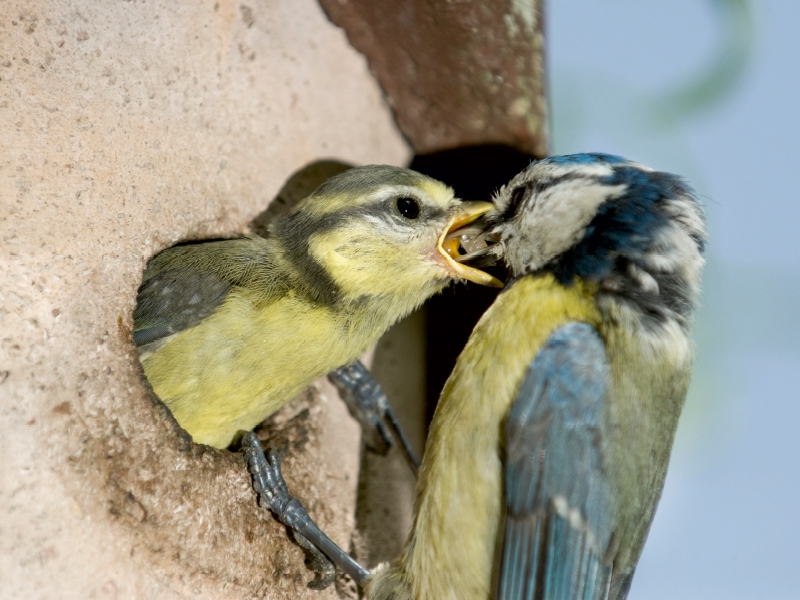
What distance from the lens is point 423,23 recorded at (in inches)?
91.7

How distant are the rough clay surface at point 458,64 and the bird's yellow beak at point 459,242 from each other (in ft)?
1.46

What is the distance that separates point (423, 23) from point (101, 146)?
1.13m

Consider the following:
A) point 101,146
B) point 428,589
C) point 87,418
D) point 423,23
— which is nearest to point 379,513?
point 428,589

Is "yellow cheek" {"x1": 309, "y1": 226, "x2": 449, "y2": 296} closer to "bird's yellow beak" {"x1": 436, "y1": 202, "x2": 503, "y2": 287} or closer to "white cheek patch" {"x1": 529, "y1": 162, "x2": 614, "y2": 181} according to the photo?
"bird's yellow beak" {"x1": 436, "y1": 202, "x2": 503, "y2": 287}

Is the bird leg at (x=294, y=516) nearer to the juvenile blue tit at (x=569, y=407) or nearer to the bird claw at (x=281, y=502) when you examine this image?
the bird claw at (x=281, y=502)

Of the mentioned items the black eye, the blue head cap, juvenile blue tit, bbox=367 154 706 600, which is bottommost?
juvenile blue tit, bbox=367 154 706 600

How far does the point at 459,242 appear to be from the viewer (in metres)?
2.20

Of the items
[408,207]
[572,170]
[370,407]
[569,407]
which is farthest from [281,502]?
[572,170]

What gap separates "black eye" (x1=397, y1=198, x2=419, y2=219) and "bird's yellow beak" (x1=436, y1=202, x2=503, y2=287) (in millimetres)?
101

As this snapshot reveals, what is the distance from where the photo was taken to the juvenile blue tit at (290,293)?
6.21 ft

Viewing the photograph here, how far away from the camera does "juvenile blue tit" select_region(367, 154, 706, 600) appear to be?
1.69 meters

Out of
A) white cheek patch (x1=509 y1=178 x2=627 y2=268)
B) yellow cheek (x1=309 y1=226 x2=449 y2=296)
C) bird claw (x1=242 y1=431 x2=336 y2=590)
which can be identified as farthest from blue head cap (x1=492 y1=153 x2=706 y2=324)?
bird claw (x1=242 y1=431 x2=336 y2=590)

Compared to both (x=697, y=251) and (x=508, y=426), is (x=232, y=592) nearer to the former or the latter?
(x=508, y=426)

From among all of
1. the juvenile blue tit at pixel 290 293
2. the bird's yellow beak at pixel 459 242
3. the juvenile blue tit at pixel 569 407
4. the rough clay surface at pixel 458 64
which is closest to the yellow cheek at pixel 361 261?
the juvenile blue tit at pixel 290 293
